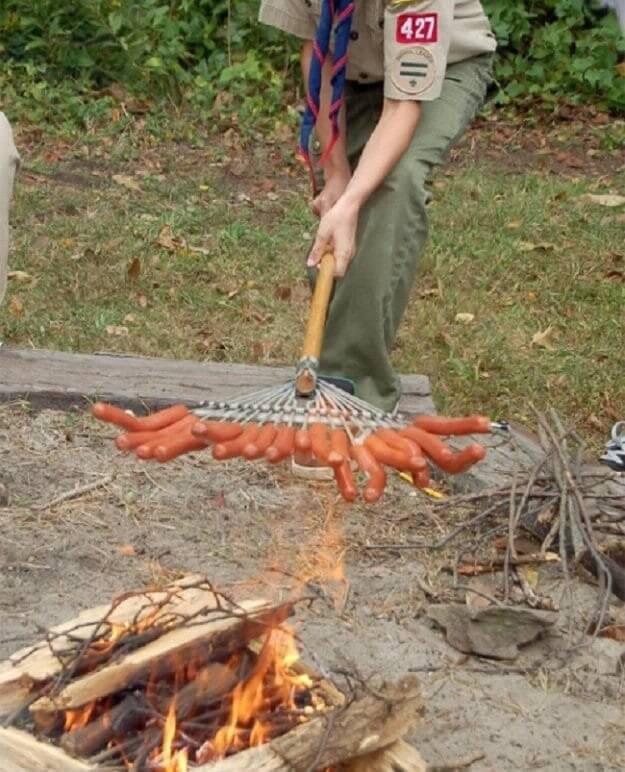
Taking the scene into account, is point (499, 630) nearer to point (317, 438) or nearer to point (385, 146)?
point (317, 438)

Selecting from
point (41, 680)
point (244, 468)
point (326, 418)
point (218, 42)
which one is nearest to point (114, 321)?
point (244, 468)

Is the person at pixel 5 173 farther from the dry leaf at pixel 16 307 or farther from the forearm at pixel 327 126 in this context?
the dry leaf at pixel 16 307

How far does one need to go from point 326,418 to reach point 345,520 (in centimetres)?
110

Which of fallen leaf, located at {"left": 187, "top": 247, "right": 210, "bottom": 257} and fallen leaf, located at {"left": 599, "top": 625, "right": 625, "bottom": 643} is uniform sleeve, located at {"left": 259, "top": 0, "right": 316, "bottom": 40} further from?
fallen leaf, located at {"left": 187, "top": 247, "right": 210, "bottom": 257}

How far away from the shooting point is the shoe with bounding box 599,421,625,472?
204 inches

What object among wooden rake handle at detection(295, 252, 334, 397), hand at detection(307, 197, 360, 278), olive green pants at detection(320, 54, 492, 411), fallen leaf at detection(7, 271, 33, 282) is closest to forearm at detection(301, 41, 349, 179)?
olive green pants at detection(320, 54, 492, 411)

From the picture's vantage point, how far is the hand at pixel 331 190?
4820 millimetres

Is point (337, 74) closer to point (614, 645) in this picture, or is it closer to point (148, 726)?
point (614, 645)

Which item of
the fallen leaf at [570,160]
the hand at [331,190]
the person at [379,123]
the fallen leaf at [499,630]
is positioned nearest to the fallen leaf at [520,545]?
the fallen leaf at [499,630]

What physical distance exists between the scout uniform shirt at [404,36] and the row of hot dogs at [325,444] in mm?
1506

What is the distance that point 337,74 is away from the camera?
4.57 metres

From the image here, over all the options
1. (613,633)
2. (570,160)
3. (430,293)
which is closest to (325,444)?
(613,633)

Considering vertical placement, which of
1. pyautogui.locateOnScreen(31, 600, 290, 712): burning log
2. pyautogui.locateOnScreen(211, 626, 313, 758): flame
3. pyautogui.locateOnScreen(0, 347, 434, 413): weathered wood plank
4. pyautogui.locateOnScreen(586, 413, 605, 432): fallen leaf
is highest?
pyautogui.locateOnScreen(31, 600, 290, 712): burning log

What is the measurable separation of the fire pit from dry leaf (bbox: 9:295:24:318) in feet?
10.9
